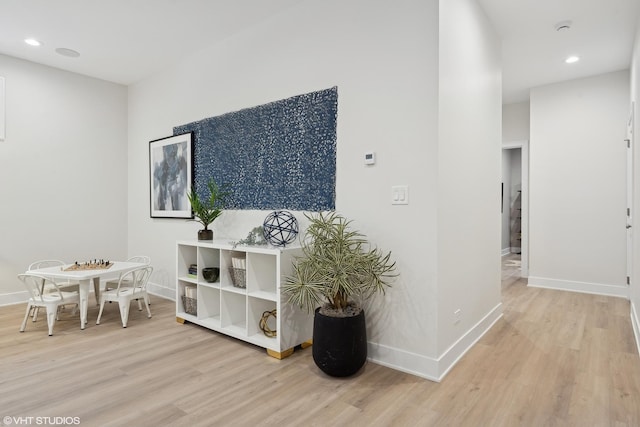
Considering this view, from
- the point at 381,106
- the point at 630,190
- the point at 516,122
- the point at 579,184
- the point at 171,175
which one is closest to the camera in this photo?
the point at 381,106

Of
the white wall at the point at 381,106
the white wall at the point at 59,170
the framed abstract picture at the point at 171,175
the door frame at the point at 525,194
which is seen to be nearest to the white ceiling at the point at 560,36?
the door frame at the point at 525,194

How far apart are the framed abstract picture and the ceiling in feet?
3.31

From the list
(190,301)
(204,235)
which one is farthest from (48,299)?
(204,235)

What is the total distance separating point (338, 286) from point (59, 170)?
422 centimetres

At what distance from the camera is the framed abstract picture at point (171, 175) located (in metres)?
4.27

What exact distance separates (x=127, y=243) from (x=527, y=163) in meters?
6.04

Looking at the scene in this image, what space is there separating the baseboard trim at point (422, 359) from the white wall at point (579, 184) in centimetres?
298

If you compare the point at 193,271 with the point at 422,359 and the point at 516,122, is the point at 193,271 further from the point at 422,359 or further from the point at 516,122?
the point at 516,122

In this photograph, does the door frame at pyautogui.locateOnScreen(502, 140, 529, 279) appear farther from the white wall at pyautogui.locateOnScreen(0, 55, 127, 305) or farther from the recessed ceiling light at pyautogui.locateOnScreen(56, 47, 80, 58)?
the recessed ceiling light at pyautogui.locateOnScreen(56, 47, 80, 58)

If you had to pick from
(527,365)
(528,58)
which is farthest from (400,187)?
(528,58)

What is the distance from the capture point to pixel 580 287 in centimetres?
484

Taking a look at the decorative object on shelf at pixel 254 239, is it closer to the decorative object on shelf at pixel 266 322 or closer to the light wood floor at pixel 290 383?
the decorative object on shelf at pixel 266 322

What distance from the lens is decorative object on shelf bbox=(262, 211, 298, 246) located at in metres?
3.01

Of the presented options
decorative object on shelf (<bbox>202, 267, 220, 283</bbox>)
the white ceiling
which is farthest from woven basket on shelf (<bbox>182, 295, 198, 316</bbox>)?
the white ceiling
